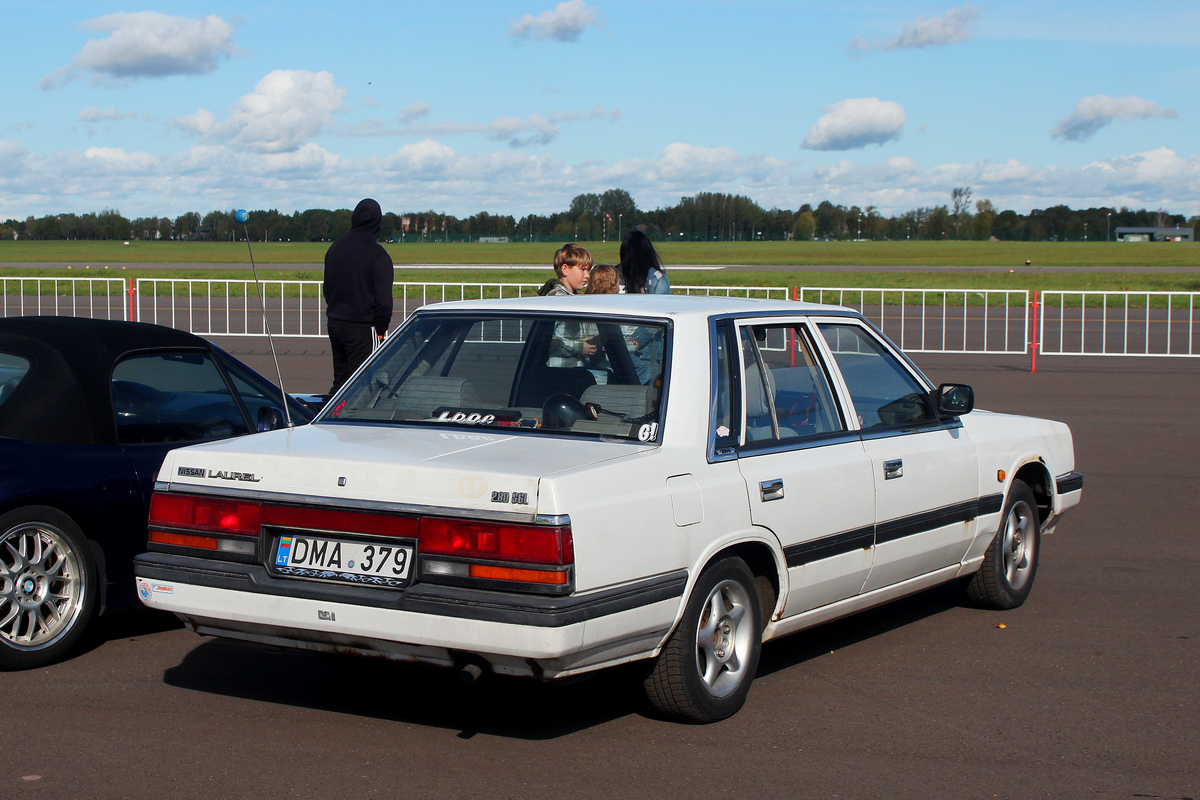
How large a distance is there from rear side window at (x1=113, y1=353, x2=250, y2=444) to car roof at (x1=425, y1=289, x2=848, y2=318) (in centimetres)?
134

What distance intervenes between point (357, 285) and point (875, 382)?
516 cm

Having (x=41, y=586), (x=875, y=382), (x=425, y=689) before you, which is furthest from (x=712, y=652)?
(x=41, y=586)

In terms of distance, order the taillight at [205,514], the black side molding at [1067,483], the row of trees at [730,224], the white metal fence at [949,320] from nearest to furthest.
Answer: the taillight at [205,514] → the black side molding at [1067,483] → the white metal fence at [949,320] → the row of trees at [730,224]

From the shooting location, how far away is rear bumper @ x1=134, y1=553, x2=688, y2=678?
385 cm

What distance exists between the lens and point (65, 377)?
17.7 feet

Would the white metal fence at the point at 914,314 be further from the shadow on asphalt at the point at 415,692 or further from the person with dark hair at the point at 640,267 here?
the shadow on asphalt at the point at 415,692

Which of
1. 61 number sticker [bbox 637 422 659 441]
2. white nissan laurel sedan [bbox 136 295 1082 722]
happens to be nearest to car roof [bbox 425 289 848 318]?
white nissan laurel sedan [bbox 136 295 1082 722]

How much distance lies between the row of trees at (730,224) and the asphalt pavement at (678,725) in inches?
3825

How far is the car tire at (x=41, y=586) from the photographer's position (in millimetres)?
4996

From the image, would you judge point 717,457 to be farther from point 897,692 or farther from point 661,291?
point 661,291

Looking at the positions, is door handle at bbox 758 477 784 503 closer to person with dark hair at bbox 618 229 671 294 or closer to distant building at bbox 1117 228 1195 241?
person with dark hair at bbox 618 229 671 294

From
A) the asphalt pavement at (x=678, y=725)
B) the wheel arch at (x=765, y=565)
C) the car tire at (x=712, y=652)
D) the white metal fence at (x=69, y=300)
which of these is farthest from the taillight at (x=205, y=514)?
the white metal fence at (x=69, y=300)

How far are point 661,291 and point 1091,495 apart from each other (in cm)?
355

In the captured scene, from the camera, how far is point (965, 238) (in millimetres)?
145125
